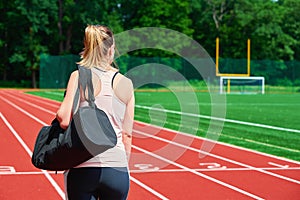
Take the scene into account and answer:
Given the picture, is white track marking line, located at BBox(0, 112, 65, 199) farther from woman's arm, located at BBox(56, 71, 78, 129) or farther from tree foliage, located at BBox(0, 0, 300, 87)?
tree foliage, located at BBox(0, 0, 300, 87)

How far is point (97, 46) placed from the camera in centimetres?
282

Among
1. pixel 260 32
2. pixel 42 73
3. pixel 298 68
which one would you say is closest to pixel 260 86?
pixel 298 68

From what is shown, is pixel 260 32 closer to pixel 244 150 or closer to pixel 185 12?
pixel 185 12

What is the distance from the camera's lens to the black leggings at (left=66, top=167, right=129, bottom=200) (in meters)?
2.81

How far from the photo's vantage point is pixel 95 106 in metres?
2.78

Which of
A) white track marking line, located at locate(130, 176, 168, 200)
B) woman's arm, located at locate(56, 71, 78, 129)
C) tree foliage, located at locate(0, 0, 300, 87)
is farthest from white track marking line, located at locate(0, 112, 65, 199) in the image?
tree foliage, located at locate(0, 0, 300, 87)

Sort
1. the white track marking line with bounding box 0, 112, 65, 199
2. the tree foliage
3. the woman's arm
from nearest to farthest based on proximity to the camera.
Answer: the woman's arm, the white track marking line with bounding box 0, 112, 65, 199, the tree foliage

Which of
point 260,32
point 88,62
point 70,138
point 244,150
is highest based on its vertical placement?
point 260,32

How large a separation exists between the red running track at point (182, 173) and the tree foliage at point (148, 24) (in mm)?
41912

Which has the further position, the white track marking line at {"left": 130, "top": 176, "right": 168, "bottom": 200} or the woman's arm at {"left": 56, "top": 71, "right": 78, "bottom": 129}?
the white track marking line at {"left": 130, "top": 176, "right": 168, "bottom": 200}

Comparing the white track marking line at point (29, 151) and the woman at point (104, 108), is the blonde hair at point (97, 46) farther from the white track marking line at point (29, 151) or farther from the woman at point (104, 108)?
the white track marking line at point (29, 151)

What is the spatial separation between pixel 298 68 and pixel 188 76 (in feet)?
31.7

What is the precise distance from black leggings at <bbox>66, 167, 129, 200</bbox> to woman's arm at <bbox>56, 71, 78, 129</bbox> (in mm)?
254

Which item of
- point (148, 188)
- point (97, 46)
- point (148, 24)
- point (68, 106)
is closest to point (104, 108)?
point (68, 106)
